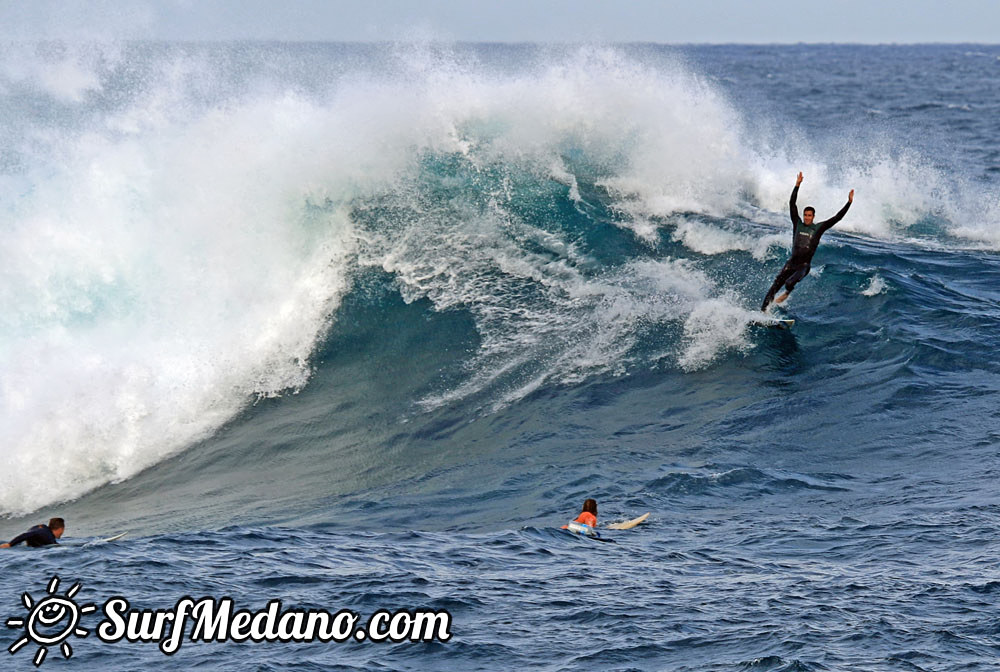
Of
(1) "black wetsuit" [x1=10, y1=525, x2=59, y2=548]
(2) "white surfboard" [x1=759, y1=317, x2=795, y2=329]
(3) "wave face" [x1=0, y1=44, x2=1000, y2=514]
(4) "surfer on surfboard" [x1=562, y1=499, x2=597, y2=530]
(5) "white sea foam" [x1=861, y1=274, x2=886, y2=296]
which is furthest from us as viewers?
(5) "white sea foam" [x1=861, y1=274, x2=886, y2=296]

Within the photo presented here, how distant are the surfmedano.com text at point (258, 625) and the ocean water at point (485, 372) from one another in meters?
0.12

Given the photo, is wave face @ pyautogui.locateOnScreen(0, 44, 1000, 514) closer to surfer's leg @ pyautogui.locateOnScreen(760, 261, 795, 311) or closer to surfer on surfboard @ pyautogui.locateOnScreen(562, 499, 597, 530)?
surfer's leg @ pyautogui.locateOnScreen(760, 261, 795, 311)

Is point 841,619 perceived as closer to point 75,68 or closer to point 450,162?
point 450,162

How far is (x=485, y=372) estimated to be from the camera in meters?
14.9

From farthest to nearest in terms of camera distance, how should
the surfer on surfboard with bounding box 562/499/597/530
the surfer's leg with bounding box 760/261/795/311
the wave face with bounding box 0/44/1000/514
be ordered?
the surfer's leg with bounding box 760/261/795/311 → the wave face with bounding box 0/44/1000/514 → the surfer on surfboard with bounding box 562/499/597/530

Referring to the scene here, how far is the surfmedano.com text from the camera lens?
7.74m

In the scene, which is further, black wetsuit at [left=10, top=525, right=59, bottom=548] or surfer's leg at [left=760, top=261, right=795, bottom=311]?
surfer's leg at [left=760, top=261, right=795, bottom=311]

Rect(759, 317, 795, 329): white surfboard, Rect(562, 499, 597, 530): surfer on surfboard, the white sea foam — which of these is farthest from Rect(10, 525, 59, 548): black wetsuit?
the white sea foam

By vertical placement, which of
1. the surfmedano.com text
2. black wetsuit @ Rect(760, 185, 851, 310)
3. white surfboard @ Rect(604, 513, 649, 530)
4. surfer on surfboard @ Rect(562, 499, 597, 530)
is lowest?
the surfmedano.com text

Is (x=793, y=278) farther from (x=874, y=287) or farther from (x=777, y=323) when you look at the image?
(x=874, y=287)

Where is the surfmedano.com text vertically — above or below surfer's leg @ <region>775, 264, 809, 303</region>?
below

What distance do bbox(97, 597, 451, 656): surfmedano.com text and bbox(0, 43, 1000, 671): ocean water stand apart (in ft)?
0.39

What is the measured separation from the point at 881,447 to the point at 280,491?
6710 millimetres

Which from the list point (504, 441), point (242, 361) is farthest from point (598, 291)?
point (242, 361)
